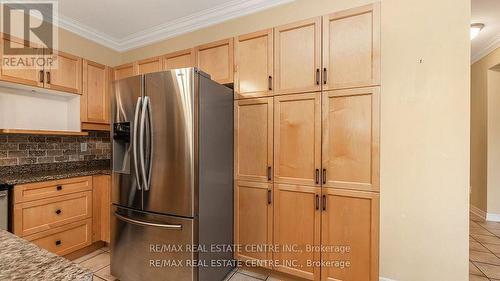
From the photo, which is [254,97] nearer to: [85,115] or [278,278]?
[278,278]

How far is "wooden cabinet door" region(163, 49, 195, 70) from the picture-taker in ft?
8.21

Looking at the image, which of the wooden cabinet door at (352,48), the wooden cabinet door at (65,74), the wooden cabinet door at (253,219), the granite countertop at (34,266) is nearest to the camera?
the granite countertop at (34,266)

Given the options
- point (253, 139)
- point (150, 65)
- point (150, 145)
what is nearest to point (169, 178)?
point (150, 145)

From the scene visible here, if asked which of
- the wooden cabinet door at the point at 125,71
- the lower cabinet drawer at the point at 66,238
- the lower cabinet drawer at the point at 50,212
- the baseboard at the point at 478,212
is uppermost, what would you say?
the wooden cabinet door at the point at 125,71

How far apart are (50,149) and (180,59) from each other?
1828 mm

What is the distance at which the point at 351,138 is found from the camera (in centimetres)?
177

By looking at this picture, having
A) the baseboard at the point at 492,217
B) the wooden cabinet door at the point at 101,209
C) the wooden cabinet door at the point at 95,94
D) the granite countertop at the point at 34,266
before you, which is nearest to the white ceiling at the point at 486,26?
the baseboard at the point at 492,217

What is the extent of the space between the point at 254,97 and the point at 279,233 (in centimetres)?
128

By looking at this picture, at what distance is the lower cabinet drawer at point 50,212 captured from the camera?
1.96 metres

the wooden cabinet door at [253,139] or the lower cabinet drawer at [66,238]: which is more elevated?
the wooden cabinet door at [253,139]

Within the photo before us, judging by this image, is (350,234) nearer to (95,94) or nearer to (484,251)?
(484,251)

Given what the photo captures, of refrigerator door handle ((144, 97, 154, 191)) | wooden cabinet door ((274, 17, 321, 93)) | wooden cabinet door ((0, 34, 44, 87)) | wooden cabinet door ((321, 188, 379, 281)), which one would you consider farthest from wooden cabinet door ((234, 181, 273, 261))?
wooden cabinet door ((0, 34, 44, 87))

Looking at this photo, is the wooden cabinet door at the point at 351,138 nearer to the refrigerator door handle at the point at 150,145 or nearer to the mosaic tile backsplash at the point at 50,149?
the refrigerator door handle at the point at 150,145

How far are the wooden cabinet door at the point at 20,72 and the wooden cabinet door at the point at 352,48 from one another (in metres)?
2.83
